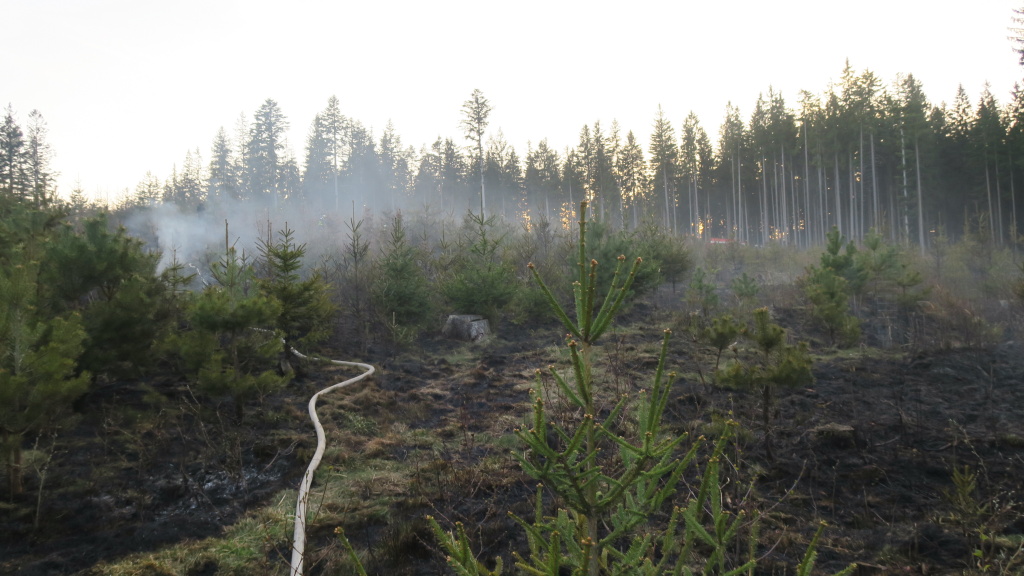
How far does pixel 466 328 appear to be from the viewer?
49.1 feet

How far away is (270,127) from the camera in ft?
154

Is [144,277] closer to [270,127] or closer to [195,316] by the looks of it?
[195,316]

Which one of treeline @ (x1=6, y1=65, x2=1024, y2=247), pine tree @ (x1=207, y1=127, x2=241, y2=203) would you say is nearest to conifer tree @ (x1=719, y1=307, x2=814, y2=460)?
treeline @ (x1=6, y1=65, x2=1024, y2=247)

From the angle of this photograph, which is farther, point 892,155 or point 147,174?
point 147,174

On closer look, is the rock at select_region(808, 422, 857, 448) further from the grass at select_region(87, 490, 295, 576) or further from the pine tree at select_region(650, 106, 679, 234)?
the pine tree at select_region(650, 106, 679, 234)

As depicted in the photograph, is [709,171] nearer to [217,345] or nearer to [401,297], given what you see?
[401,297]

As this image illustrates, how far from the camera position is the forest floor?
421 cm

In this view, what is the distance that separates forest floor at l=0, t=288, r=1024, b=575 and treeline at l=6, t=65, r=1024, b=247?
22.2 metres

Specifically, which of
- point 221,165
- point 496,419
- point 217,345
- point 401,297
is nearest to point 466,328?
point 401,297

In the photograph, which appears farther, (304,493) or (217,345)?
(217,345)

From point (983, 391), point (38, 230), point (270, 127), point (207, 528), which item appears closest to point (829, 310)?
point (983, 391)

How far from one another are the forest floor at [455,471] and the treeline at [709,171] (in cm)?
2217

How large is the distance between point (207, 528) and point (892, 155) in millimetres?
48417

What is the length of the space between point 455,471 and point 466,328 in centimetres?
941
